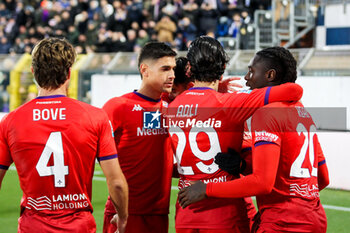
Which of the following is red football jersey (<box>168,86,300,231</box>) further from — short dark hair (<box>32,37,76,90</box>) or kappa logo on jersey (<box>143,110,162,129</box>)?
short dark hair (<box>32,37,76,90</box>)

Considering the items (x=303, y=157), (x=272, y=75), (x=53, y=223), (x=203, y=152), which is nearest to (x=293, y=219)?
(x=303, y=157)

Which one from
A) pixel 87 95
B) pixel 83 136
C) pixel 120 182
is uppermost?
pixel 83 136

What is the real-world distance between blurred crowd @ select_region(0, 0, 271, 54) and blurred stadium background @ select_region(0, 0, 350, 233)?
3 centimetres

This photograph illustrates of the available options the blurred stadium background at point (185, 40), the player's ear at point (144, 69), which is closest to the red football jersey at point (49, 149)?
the player's ear at point (144, 69)

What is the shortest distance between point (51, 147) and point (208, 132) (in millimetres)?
951

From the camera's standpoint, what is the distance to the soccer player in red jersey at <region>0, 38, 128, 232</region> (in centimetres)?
334

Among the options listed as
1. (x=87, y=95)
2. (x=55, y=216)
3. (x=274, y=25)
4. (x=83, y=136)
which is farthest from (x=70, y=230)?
(x=274, y=25)

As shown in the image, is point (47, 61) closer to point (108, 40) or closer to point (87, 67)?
point (87, 67)

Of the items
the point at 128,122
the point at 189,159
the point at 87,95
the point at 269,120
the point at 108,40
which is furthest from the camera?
the point at 108,40

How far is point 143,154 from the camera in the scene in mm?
4352

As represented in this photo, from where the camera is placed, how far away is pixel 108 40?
1739cm

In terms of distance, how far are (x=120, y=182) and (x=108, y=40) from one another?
1428 centimetres

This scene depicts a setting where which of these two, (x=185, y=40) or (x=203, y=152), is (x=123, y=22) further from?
(x=203, y=152)

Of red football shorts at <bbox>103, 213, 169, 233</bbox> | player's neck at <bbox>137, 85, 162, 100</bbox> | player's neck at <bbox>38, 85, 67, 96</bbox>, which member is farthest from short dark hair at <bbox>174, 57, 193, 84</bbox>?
player's neck at <bbox>38, 85, 67, 96</bbox>
